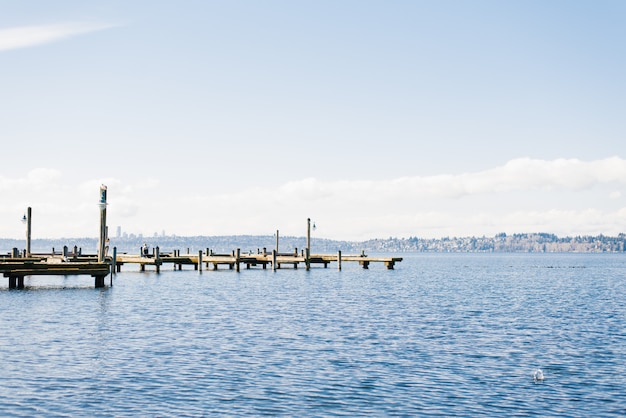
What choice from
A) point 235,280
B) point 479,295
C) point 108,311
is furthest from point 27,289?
point 479,295

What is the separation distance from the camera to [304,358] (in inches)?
962

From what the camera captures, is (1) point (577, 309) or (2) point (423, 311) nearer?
(2) point (423, 311)

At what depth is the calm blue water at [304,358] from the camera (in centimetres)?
1827

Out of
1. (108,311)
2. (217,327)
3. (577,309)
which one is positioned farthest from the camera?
(577,309)

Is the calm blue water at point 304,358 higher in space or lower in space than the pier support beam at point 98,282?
lower

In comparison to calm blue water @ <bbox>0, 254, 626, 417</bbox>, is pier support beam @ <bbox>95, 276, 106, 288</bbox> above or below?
above

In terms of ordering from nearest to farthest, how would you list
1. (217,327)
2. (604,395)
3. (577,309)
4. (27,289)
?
(604,395) < (217,327) < (577,309) < (27,289)

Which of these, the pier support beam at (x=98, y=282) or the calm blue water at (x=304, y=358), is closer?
the calm blue water at (x=304, y=358)

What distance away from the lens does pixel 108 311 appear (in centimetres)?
3928

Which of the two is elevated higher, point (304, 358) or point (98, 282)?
point (98, 282)

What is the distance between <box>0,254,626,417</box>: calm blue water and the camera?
18.3 meters

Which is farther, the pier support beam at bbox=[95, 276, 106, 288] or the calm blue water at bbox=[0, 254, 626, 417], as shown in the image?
the pier support beam at bbox=[95, 276, 106, 288]

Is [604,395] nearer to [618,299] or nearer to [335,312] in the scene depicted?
[335,312]

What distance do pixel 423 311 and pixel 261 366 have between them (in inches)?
814
